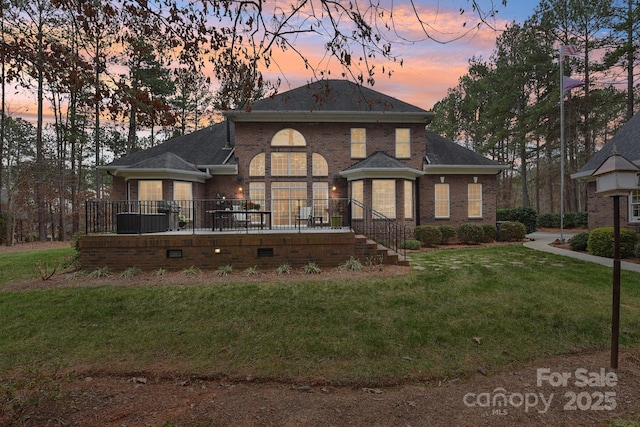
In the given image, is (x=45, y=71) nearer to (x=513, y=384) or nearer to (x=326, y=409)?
(x=326, y=409)

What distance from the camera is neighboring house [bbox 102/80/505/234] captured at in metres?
15.4

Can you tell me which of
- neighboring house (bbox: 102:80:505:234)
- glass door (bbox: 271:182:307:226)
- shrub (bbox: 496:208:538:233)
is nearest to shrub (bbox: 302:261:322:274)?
neighboring house (bbox: 102:80:505:234)

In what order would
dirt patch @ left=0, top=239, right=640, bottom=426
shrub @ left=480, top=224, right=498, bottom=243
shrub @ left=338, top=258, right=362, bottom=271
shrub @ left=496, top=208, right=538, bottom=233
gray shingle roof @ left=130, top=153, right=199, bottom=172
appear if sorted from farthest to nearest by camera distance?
1. shrub @ left=496, top=208, right=538, bottom=233
2. shrub @ left=480, top=224, right=498, bottom=243
3. gray shingle roof @ left=130, top=153, right=199, bottom=172
4. shrub @ left=338, top=258, right=362, bottom=271
5. dirt patch @ left=0, top=239, right=640, bottom=426

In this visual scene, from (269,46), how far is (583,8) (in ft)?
92.3

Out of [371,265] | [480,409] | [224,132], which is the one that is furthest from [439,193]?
[480,409]

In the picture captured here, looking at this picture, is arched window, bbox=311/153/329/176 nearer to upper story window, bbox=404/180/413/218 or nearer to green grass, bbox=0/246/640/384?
upper story window, bbox=404/180/413/218

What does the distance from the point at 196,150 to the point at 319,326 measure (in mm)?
15128

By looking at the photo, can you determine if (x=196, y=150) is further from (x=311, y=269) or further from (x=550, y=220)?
(x=550, y=220)

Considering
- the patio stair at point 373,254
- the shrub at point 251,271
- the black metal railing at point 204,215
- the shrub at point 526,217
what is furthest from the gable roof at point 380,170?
the shrub at point 526,217

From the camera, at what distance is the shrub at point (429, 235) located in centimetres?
1430

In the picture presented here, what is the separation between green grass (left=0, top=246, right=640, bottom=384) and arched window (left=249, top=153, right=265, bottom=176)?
1002 centimetres

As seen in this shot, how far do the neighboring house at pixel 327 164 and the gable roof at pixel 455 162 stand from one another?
60 millimetres

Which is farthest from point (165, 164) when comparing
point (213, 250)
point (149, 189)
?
point (213, 250)

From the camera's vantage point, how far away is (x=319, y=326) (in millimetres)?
4969
